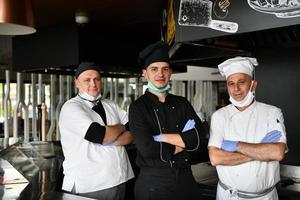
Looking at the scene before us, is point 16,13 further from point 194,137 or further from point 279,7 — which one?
point 279,7

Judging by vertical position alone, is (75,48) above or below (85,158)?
above

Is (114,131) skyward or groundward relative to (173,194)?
skyward

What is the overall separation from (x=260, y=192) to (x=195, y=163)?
1.55 meters

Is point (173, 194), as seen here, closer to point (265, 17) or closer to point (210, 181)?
point (210, 181)

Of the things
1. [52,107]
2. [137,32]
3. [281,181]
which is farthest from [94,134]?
[52,107]

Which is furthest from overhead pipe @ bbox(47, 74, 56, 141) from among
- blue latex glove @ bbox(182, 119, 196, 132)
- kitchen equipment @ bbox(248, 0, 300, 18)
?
kitchen equipment @ bbox(248, 0, 300, 18)

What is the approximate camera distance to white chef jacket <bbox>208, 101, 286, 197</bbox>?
2137 mm

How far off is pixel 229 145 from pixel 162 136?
1.25ft

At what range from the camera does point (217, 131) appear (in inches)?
90.4

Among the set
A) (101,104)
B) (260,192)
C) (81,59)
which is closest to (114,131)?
(101,104)

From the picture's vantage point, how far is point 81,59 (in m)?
4.36

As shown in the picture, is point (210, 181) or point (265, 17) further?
point (210, 181)

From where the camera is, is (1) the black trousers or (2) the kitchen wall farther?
(2) the kitchen wall

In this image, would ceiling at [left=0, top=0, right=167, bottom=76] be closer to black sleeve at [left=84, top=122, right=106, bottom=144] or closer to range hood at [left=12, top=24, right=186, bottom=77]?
range hood at [left=12, top=24, right=186, bottom=77]
